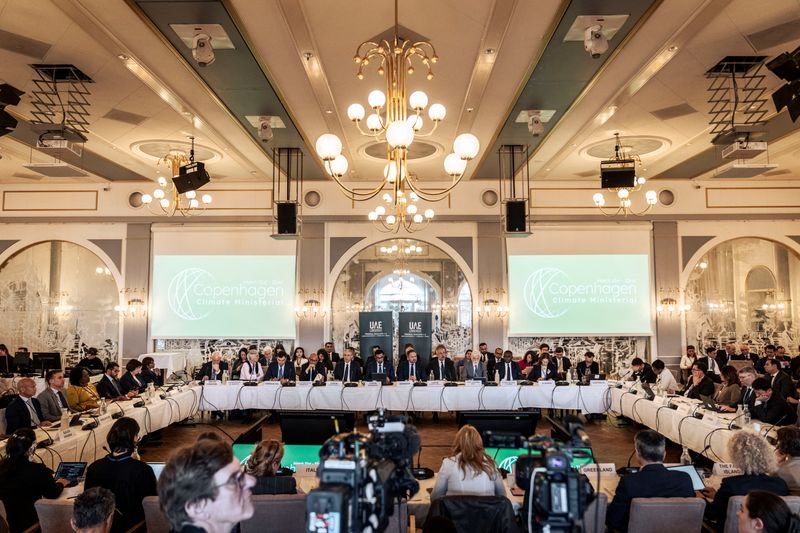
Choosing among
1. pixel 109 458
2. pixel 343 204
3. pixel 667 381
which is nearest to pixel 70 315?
pixel 343 204

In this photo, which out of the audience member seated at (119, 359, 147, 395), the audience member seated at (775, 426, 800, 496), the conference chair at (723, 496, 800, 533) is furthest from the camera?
the audience member seated at (119, 359, 147, 395)

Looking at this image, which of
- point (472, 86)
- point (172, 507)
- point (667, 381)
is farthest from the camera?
point (667, 381)

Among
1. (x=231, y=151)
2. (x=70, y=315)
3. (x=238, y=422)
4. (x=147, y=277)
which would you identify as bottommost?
(x=238, y=422)

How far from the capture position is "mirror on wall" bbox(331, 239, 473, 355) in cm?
1127

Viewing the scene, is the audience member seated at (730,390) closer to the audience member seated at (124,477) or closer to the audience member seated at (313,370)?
the audience member seated at (313,370)

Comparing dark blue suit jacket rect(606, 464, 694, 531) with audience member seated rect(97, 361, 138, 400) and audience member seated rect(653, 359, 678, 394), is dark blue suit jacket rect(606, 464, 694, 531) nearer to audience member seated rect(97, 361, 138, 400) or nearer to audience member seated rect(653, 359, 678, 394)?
audience member seated rect(653, 359, 678, 394)

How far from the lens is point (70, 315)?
37.8 ft

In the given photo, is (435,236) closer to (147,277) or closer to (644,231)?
(644,231)

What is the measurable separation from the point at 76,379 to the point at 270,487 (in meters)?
4.77

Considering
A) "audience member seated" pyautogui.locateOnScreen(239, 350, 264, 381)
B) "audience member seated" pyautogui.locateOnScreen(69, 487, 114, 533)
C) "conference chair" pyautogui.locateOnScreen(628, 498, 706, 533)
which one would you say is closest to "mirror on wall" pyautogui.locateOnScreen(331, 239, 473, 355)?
"audience member seated" pyautogui.locateOnScreen(239, 350, 264, 381)

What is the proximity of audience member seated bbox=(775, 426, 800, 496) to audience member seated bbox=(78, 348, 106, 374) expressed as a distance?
1065 centimetres

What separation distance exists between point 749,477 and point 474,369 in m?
A: 6.38

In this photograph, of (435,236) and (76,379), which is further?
(435,236)

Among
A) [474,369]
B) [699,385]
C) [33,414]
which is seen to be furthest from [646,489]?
[474,369]
